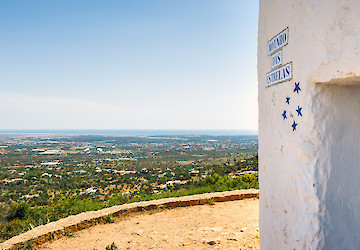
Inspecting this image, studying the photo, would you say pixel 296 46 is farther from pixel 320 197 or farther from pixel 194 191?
pixel 194 191

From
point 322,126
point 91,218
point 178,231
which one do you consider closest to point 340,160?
point 322,126

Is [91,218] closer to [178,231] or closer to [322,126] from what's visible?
[178,231]

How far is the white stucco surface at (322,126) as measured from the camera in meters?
1.72

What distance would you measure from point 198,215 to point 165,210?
0.84 m

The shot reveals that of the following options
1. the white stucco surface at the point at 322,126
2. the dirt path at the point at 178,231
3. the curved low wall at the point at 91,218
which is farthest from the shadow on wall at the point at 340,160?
the curved low wall at the point at 91,218

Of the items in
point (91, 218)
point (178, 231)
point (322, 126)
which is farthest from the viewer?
point (91, 218)

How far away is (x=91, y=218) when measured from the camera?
5.15 m

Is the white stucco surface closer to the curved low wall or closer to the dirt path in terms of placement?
the dirt path

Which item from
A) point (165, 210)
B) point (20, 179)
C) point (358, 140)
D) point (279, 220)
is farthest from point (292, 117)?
point (20, 179)

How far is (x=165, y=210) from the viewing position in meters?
6.01

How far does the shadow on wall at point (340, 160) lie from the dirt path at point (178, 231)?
7.32ft

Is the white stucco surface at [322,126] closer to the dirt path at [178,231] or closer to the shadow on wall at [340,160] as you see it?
the shadow on wall at [340,160]

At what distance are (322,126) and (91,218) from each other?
4.65m

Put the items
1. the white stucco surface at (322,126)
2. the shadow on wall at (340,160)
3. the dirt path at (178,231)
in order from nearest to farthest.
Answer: the white stucco surface at (322,126) < the shadow on wall at (340,160) < the dirt path at (178,231)
